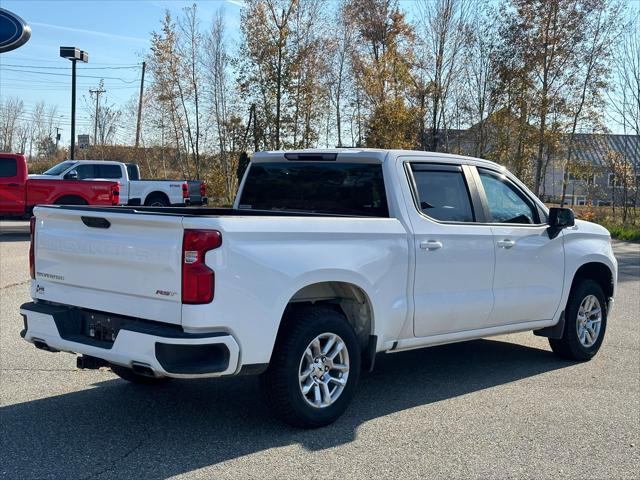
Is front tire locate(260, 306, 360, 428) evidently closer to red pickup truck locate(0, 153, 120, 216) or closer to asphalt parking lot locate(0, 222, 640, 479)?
asphalt parking lot locate(0, 222, 640, 479)

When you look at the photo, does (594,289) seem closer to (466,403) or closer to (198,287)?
(466,403)

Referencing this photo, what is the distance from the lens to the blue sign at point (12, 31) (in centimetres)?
810

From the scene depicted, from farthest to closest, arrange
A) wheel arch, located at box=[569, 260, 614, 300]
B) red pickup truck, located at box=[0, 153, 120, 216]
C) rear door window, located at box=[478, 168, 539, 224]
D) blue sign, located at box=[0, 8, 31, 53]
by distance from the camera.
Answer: red pickup truck, located at box=[0, 153, 120, 216]
blue sign, located at box=[0, 8, 31, 53]
wheel arch, located at box=[569, 260, 614, 300]
rear door window, located at box=[478, 168, 539, 224]

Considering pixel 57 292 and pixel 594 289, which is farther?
pixel 594 289

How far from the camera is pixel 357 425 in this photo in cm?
517

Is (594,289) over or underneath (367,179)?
underneath

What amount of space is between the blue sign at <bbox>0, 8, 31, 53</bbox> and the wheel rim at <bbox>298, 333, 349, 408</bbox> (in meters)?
5.42

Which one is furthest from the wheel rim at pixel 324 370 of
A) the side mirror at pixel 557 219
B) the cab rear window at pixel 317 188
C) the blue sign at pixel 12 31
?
the blue sign at pixel 12 31

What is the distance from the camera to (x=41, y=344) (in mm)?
5012

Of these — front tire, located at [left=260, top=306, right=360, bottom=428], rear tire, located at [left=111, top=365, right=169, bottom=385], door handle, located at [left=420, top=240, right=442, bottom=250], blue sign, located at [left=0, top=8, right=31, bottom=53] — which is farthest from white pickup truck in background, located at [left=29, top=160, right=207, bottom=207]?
front tire, located at [left=260, top=306, right=360, bottom=428]

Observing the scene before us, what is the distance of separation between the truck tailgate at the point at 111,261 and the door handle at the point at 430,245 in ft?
6.81

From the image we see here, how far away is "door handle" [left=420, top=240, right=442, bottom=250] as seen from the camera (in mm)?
5586

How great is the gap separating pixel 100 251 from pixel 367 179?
2218mm

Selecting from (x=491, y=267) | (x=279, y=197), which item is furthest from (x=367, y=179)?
(x=491, y=267)
